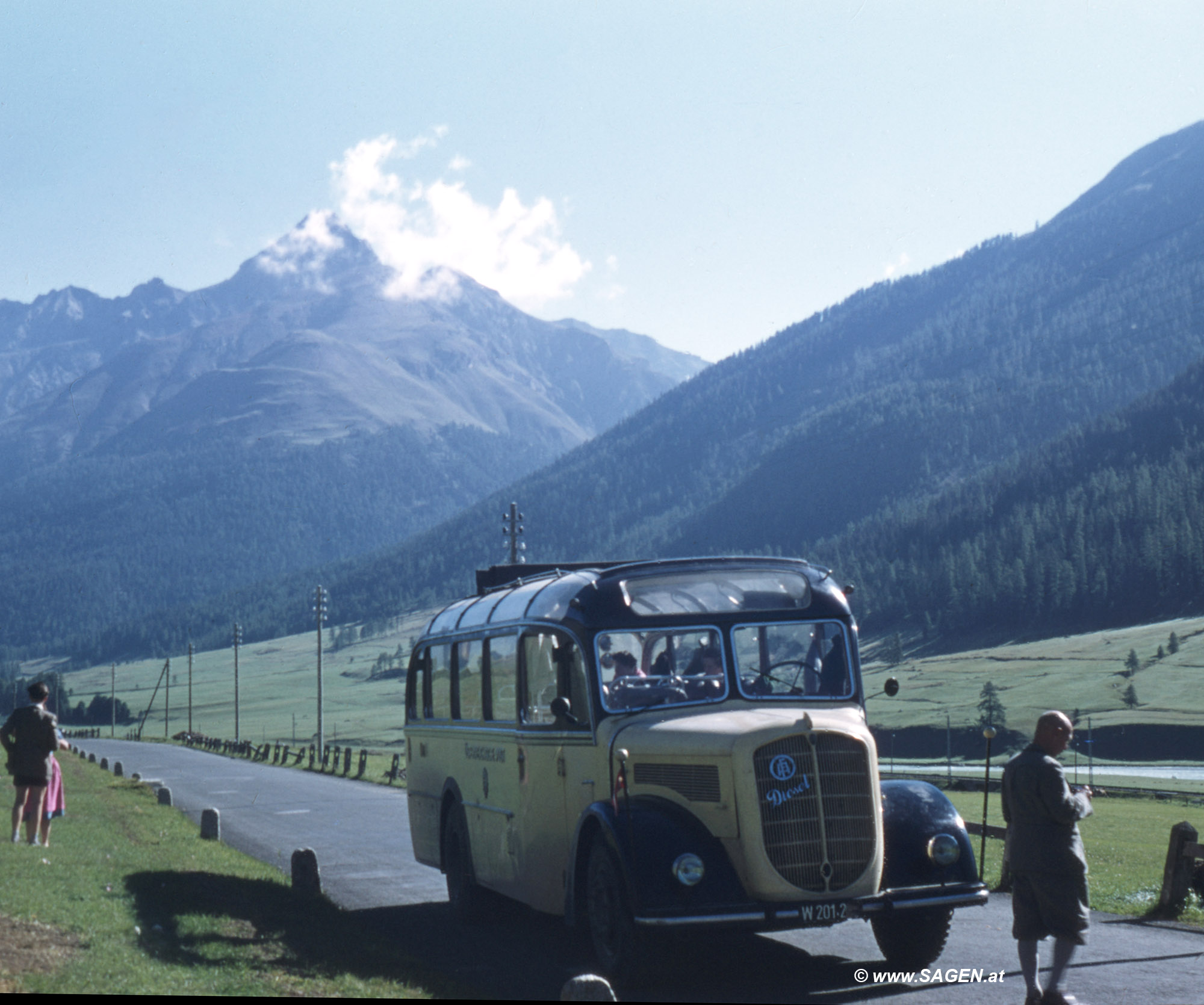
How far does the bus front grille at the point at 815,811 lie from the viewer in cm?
927

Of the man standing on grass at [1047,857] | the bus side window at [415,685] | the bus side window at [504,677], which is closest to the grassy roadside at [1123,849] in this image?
the man standing on grass at [1047,857]

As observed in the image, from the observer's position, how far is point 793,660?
1076 centimetres

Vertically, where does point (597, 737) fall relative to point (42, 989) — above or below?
above

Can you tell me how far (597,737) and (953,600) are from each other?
591ft

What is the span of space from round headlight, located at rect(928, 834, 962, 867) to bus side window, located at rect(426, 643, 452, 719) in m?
6.00

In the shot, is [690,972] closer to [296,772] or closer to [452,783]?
[452,783]

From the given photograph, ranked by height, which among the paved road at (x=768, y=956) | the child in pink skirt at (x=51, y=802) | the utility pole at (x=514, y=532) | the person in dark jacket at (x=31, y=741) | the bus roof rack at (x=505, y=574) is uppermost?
the utility pole at (x=514, y=532)

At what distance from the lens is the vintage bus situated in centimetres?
927

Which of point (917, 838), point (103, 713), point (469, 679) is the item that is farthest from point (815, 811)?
point (103, 713)

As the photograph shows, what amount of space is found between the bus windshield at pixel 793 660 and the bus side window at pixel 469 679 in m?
3.47

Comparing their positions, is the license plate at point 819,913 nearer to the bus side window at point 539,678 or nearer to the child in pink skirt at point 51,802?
the bus side window at point 539,678

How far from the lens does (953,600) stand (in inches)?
7215

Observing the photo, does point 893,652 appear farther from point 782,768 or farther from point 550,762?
point 782,768

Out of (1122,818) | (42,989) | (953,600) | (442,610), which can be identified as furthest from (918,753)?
(42,989)
